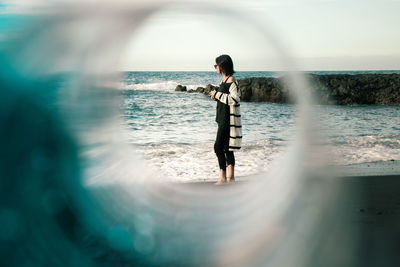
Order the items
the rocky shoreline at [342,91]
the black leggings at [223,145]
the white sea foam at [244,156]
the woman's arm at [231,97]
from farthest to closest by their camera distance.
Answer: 1. the rocky shoreline at [342,91]
2. the white sea foam at [244,156]
3. the black leggings at [223,145]
4. the woman's arm at [231,97]

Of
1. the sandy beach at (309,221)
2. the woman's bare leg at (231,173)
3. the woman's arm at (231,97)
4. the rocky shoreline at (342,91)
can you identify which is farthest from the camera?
the rocky shoreline at (342,91)

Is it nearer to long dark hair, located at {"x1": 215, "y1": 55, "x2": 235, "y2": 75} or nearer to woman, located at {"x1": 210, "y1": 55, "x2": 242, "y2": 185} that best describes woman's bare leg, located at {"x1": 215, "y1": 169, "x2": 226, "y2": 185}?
woman, located at {"x1": 210, "y1": 55, "x2": 242, "y2": 185}

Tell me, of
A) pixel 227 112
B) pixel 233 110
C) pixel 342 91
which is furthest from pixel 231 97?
pixel 342 91

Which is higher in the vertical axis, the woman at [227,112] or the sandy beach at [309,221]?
the woman at [227,112]

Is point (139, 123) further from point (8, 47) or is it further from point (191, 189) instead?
point (8, 47)

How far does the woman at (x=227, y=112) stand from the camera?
20.1 ft

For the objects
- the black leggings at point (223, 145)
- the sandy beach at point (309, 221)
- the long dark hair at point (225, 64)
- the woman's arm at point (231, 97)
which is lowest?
the sandy beach at point (309, 221)

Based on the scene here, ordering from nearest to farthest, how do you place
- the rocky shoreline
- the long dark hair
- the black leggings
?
the long dark hair → the black leggings → the rocky shoreline

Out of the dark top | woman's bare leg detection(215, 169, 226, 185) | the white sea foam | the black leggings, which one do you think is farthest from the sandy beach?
the white sea foam

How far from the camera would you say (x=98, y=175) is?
4953 mm

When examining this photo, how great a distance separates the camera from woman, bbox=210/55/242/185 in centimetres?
612

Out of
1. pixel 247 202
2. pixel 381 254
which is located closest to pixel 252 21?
pixel 247 202

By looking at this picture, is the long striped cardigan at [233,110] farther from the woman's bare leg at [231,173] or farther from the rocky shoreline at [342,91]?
the rocky shoreline at [342,91]

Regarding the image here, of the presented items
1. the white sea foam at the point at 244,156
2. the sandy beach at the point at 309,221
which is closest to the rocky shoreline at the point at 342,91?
the white sea foam at the point at 244,156
